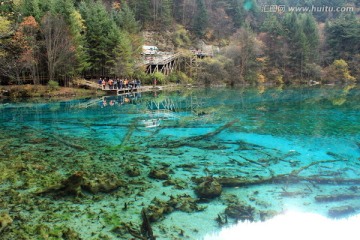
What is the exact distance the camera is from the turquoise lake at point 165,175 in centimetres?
616

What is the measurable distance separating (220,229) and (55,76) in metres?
33.1

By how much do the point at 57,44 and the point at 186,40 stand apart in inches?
1602

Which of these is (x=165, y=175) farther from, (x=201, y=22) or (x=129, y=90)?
(x=201, y=22)

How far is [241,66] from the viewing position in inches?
2244

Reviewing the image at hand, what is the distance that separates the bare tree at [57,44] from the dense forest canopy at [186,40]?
101mm

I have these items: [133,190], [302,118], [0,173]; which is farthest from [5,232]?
[302,118]

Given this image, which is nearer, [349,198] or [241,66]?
[349,198]

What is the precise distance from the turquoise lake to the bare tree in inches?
672

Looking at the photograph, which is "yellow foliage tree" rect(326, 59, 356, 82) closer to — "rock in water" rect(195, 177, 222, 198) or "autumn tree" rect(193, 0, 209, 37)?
"autumn tree" rect(193, 0, 209, 37)

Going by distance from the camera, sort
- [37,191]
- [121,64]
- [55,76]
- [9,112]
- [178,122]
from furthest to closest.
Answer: [121,64] < [55,76] < [9,112] < [178,122] < [37,191]

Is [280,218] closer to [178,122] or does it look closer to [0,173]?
[0,173]

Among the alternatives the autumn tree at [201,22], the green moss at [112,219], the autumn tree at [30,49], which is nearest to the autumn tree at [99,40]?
the autumn tree at [30,49]

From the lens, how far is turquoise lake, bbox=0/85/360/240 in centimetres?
616

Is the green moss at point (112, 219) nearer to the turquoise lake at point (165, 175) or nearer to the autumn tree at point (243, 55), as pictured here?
the turquoise lake at point (165, 175)
